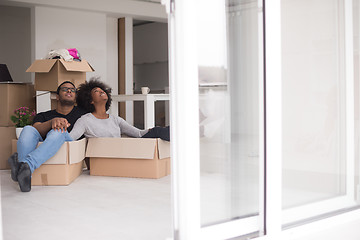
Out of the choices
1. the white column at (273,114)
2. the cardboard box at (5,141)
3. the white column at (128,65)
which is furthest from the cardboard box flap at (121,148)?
the white column at (128,65)

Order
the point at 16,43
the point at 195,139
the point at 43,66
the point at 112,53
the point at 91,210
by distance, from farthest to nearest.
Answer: the point at 16,43 → the point at 112,53 → the point at 43,66 → the point at 91,210 → the point at 195,139

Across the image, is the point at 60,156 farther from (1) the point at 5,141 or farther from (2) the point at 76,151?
(1) the point at 5,141

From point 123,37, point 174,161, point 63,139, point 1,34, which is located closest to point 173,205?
point 174,161

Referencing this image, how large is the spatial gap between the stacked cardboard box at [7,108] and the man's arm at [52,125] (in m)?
0.81

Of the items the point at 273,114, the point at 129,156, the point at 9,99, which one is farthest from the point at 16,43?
the point at 273,114

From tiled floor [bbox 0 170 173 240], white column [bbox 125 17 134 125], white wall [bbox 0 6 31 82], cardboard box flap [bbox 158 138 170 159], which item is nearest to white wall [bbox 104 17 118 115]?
white column [bbox 125 17 134 125]

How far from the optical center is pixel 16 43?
7.96m

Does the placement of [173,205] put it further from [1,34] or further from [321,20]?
[1,34]

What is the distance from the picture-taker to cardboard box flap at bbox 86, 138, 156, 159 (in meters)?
3.65

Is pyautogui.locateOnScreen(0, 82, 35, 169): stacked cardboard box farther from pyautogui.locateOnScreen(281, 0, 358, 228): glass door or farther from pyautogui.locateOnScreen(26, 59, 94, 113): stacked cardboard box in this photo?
pyautogui.locateOnScreen(281, 0, 358, 228): glass door

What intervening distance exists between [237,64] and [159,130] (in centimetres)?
201

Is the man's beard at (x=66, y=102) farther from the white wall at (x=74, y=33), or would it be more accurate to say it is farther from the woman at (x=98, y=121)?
the white wall at (x=74, y=33)

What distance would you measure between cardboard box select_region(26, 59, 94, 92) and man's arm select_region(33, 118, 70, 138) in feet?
1.99

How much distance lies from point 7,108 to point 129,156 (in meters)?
1.49
